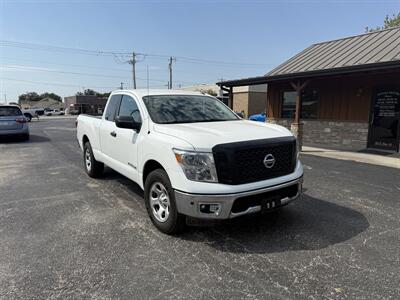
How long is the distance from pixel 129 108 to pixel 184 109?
0.97 metres

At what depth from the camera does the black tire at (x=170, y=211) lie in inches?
143

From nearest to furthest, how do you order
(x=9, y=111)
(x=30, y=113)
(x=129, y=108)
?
1. (x=129, y=108)
2. (x=9, y=111)
3. (x=30, y=113)

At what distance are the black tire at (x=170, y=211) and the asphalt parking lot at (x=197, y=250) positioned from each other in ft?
0.42

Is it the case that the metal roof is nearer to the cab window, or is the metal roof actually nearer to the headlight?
the cab window

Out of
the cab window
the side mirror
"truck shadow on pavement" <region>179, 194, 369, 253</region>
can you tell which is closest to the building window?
"truck shadow on pavement" <region>179, 194, 369, 253</region>

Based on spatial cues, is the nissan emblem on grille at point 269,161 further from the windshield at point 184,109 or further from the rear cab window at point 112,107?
the rear cab window at point 112,107

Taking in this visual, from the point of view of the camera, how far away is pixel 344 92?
1212cm

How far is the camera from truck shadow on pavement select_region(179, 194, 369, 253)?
3562mm

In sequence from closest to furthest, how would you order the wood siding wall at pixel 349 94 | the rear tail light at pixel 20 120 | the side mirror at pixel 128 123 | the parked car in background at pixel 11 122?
the side mirror at pixel 128 123 < the wood siding wall at pixel 349 94 < the parked car in background at pixel 11 122 < the rear tail light at pixel 20 120

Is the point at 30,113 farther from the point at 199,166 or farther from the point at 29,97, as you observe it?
the point at 29,97

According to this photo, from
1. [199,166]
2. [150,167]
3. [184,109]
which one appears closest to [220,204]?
[199,166]

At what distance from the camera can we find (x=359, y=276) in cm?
293

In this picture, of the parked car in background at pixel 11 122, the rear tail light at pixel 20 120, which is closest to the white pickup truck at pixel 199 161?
the parked car in background at pixel 11 122

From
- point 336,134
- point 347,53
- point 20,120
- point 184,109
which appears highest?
point 347,53
